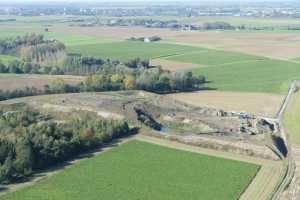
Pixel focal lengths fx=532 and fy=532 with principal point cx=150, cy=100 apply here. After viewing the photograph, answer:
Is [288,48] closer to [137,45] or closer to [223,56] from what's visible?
[223,56]

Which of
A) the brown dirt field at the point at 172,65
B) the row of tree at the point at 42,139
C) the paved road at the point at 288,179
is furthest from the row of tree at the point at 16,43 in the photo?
the paved road at the point at 288,179

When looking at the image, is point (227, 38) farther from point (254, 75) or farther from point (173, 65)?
point (254, 75)

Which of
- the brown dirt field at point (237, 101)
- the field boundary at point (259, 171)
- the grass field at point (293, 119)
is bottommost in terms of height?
the brown dirt field at point (237, 101)

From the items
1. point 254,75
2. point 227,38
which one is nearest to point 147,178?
point 254,75

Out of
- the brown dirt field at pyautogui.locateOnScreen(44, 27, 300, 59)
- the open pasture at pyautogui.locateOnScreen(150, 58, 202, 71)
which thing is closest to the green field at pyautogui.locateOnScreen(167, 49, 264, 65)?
the open pasture at pyautogui.locateOnScreen(150, 58, 202, 71)

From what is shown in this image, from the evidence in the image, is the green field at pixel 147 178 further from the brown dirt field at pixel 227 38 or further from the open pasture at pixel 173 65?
the brown dirt field at pixel 227 38

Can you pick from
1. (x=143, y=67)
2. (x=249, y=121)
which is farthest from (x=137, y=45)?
(x=249, y=121)
